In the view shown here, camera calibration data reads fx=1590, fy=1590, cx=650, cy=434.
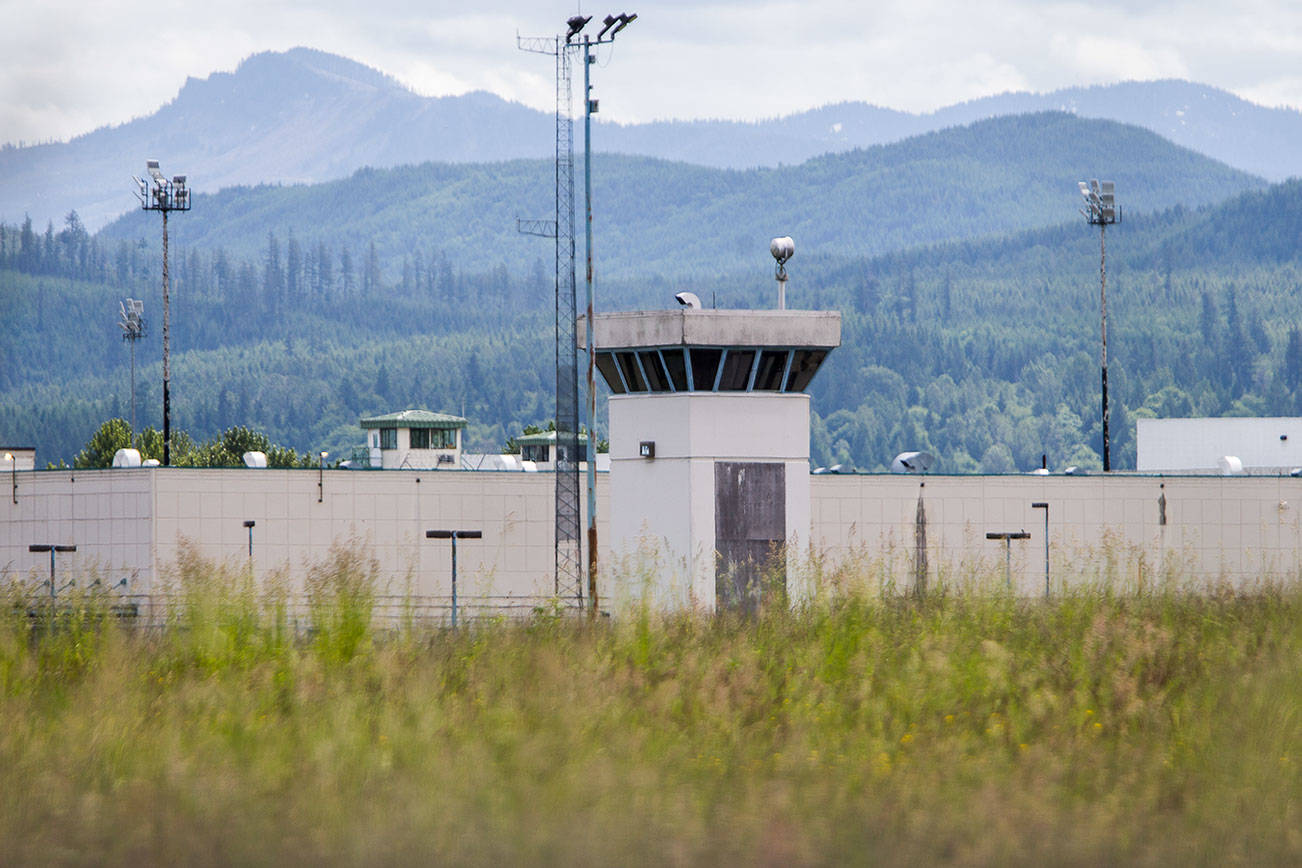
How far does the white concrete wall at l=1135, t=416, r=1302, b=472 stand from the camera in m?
76.4

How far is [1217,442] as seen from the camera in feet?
256

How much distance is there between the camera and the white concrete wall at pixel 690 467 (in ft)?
68.2

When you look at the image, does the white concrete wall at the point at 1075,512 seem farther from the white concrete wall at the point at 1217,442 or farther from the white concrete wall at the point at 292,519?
the white concrete wall at the point at 1217,442

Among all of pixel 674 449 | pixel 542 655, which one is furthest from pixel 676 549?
pixel 542 655

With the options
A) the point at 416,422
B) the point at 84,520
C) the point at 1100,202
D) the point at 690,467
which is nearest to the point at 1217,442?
the point at 1100,202

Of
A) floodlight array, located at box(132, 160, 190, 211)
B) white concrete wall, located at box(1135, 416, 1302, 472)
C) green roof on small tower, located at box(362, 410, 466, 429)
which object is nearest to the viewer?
floodlight array, located at box(132, 160, 190, 211)

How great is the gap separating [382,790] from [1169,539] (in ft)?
115

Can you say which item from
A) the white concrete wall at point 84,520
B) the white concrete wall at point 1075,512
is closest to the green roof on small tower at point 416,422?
the white concrete wall at point 84,520

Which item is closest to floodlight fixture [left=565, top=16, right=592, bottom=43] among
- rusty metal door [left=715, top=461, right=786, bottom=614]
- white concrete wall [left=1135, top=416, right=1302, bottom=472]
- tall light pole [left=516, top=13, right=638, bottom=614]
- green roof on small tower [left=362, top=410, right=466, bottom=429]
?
tall light pole [left=516, top=13, right=638, bottom=614]

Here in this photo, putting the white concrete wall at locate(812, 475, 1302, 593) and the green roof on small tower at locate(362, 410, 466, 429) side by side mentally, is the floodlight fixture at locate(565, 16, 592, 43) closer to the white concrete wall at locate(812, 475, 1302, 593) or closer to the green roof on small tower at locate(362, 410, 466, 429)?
the white concrete wall at locate(812, 475, 1302, 593)

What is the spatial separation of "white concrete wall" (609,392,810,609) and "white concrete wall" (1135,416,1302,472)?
57308mm

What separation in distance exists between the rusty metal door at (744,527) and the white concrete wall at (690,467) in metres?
0.11

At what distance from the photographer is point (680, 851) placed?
8.15 m

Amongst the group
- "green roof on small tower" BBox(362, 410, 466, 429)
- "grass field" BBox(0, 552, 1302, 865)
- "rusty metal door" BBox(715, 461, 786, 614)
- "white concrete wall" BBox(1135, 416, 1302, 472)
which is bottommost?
"grass field" BBox(0, 552, 1302, 865)
